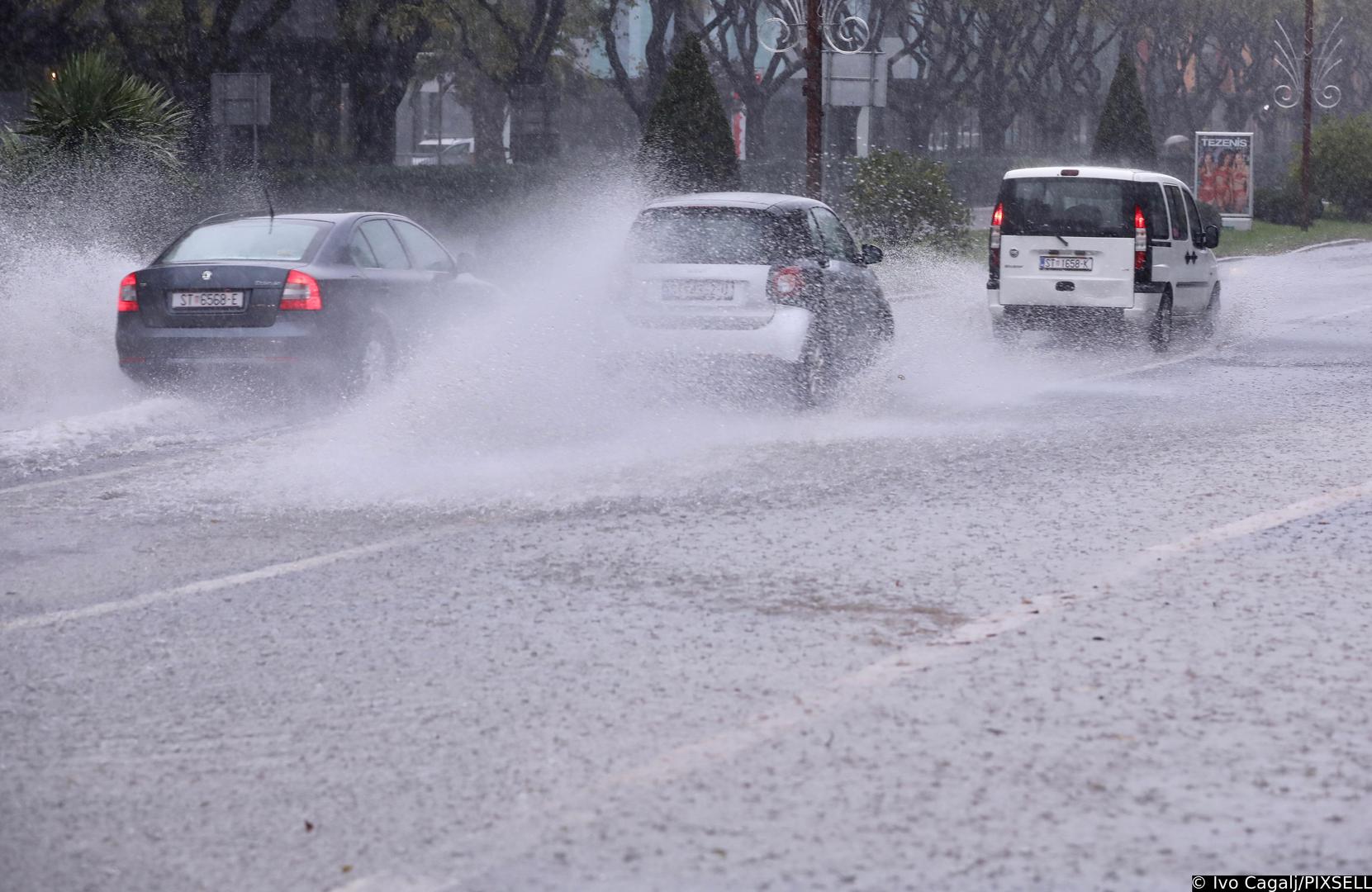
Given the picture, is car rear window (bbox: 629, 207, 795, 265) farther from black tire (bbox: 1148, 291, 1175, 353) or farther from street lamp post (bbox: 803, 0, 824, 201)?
street lamp post (bbox: 803, 0, 824, 201)

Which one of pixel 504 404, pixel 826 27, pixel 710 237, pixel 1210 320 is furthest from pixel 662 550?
pixel 826 27

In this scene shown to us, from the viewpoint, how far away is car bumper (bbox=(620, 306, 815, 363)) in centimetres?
1219

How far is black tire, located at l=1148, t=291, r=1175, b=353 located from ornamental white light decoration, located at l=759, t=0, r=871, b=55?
949 cm

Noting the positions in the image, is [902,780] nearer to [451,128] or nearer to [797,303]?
[797,303]

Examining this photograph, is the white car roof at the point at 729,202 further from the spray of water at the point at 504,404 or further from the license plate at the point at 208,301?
the license plate at the point at 208,301

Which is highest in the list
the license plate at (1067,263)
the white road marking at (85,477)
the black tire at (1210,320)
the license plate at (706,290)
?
the license plate at (1067,263)

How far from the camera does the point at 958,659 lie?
20.0ft

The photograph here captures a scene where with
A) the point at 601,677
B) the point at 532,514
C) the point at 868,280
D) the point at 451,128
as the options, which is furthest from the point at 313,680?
the point at 451,128

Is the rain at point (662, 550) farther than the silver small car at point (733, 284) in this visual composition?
No

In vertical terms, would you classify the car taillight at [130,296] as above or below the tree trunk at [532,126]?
below

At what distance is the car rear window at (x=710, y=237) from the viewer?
1234 cm

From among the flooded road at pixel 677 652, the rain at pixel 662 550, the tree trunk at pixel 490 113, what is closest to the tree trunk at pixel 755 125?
the tree trunk at pixel 490 113

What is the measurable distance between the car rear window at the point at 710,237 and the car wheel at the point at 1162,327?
19.7ft

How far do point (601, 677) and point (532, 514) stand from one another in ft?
9.53
